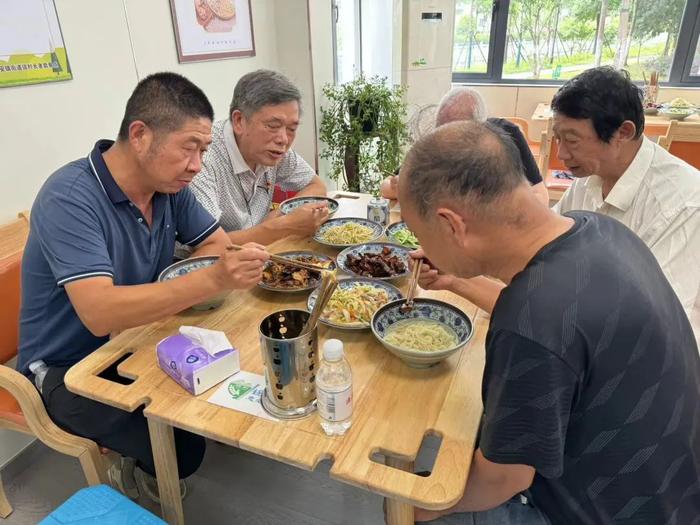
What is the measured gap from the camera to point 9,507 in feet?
6.34

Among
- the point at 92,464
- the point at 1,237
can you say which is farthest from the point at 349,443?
the point at 1,237

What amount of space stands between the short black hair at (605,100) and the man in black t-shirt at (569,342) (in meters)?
0.81

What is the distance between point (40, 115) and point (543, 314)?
2226mm

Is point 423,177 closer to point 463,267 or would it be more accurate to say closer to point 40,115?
point 463,267

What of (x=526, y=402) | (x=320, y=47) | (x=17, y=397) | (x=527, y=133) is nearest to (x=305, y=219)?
(x=17, y=397)

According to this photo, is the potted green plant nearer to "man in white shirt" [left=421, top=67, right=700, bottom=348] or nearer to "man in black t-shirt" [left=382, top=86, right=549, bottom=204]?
"man in black t-shirt" [left=382, top=86, right=549, bottom=204]

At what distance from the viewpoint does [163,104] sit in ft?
4.61

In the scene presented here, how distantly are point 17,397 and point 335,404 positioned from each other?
40.0 inches

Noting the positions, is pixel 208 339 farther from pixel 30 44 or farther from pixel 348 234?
pixel 30 44

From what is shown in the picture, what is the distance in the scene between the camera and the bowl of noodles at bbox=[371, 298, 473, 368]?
119 cm

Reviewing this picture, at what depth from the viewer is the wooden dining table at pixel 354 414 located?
94 cm

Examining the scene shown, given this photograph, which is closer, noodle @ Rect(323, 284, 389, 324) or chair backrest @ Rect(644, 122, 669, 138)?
noodle @ Rect(323, 284, 389, 324)

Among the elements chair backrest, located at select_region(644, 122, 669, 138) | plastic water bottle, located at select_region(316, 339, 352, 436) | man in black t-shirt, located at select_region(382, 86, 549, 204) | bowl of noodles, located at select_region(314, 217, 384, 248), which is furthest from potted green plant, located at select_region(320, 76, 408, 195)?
plastic water bottle, located at select_region(316, 339, 352, 436)

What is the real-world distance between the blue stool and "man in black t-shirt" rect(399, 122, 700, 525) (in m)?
0.84
